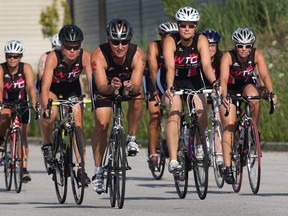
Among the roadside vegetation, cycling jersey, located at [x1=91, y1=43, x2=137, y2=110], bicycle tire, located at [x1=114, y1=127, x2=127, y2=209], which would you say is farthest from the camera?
the roadside vegetation

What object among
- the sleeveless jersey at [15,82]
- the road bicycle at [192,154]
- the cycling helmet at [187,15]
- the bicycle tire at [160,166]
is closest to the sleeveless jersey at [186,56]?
the cycling helmet at [187,15]

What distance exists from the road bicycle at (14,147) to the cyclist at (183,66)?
98.7 inches

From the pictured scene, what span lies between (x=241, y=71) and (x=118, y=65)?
1.90 m

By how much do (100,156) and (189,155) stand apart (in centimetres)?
102

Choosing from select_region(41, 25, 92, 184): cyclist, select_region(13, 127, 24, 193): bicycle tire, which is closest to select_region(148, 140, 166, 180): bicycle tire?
select_region(41, 25, 92, 184): cyclist

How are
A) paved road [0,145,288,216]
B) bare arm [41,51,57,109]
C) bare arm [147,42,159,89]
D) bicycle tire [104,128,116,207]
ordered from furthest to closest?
bare arm [147,42,159,89], bare arm [41,51,57,109], bicycle tire [104,128,116,207], paved road [0,145,288,216]

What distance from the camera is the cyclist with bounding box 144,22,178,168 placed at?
16.2m

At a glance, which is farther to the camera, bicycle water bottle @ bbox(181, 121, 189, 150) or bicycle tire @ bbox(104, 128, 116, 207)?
bicycle water bottle @ bbox(181, 121, 189, 150)

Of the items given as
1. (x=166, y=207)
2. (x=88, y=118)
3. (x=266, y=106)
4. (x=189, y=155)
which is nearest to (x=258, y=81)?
(x=189, y=155)

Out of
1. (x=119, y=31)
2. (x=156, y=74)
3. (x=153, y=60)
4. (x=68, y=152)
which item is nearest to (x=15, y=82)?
(x=153, y=60)

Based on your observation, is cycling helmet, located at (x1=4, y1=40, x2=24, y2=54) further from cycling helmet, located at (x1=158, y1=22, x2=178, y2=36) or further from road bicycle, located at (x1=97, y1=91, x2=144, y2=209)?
road bicycle, located at (x1=97, y1=91, x2=144, y2=209)

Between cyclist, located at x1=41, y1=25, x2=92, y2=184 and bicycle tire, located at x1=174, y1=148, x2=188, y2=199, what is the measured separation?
1.11m

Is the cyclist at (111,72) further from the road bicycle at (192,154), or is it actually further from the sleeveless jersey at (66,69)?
the sleeveless jersey at (66,69)

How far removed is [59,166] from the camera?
553 inches
